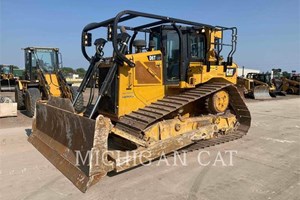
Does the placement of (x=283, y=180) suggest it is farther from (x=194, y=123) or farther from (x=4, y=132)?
(x=4, y=132)

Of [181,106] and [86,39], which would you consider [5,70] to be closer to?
[86,39]

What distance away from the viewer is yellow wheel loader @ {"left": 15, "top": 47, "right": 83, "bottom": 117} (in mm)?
10855

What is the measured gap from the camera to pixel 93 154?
13.1 feet

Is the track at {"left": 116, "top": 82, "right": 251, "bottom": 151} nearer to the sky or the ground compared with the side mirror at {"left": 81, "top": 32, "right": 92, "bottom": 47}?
nearer to the ground

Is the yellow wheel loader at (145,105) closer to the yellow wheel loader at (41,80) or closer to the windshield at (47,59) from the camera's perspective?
the yellow wheel loader at (41,80)

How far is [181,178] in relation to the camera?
14.6 ft

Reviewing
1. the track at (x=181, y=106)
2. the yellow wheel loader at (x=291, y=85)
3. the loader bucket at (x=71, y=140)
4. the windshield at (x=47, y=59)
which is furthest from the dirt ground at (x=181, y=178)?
the yellow wheel loader at (x=291, y=85)

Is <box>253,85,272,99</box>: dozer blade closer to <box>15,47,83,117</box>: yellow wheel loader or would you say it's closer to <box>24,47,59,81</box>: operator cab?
<box>15,47,83,117</box>: yellow wheel loader

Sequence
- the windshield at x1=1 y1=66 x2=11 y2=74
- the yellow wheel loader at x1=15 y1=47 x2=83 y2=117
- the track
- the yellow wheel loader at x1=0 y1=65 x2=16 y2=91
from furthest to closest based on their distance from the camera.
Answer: the windshield at x1=1 y1=66 x2=11 y2=74
the yellow wheel loader at x1=0 y1=65 x2=16 y2=91
the yellow wheel loader at x1=15 y1=47 x2=83 y2=117
the track

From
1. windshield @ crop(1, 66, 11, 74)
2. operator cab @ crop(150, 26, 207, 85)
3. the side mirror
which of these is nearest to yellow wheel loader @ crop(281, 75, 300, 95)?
operator cab @ crop(150, 26, 207, 85)

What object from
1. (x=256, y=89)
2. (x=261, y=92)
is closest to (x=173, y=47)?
(x=256, y=89)

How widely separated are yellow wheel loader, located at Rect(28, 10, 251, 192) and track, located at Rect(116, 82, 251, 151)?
0.06 feet

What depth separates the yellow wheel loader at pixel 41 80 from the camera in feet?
35.6

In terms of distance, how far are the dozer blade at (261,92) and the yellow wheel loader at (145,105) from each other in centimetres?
1372
